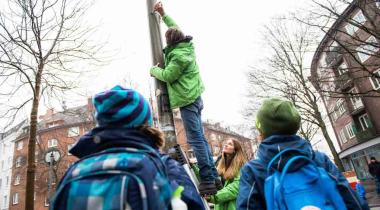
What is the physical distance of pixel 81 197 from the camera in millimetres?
1431

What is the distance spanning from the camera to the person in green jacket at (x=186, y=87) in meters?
3.62

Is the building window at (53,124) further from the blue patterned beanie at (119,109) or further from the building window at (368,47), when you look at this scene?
the blue patterned beanie at (119,109)

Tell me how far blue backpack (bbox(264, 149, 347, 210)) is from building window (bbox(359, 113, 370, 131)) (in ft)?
112

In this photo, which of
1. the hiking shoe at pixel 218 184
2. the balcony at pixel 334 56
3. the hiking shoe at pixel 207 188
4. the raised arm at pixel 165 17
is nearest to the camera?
the hiking shoe at pixel 207 188

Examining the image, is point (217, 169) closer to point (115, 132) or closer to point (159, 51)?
point (159, 51)

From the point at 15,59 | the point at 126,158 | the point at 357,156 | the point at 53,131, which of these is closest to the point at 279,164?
the point at 126,158

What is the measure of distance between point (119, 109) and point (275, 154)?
3.61ft

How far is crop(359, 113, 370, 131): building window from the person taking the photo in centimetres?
3171

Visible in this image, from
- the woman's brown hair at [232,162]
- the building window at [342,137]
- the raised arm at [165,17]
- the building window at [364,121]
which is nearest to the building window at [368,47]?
the building window at [364,121]

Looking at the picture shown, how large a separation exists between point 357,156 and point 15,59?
3507 cm

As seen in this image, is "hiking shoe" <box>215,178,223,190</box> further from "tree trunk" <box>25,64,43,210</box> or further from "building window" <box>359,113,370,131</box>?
"building window" <box>359,113,370,131</box>

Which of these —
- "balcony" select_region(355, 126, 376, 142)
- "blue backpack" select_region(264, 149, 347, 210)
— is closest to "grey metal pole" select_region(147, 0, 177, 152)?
"blue backpack" select_region(264, 149, 347, 210)

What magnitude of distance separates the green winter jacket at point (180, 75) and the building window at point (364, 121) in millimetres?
33033

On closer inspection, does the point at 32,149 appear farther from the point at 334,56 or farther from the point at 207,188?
the point at 334,56
